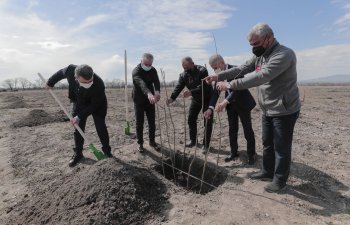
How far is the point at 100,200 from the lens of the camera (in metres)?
3.74

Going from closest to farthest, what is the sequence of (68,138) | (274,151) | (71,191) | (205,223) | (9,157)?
(205,223) < (71,191) < (274,151) < (9,157) < (68,138)

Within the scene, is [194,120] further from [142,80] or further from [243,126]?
[142,80]

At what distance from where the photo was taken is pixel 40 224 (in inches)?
143

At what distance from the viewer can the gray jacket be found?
12.0 ft

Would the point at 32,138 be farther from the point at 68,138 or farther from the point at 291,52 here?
the point at 291,52

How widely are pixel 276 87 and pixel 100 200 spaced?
258cm

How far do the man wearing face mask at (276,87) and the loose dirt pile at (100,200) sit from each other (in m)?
1.65

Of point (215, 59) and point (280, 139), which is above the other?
point (215, 59)

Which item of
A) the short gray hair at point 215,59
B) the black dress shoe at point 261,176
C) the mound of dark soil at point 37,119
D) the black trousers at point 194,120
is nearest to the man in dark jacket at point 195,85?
the black trousers at point 194,120

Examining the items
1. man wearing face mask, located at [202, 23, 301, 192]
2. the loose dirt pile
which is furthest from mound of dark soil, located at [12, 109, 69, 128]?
man wearing face mask, located at [202, 23, 301, 192]

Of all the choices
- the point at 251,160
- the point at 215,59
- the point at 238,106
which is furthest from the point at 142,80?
the point at 251,160

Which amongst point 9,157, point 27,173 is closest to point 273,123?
point 27,173

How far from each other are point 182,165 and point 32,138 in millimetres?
4538

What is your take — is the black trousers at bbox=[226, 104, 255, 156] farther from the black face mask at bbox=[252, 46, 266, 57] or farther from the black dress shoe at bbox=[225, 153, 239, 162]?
the black face mask at bbox=[252, 46, 266, 57]
